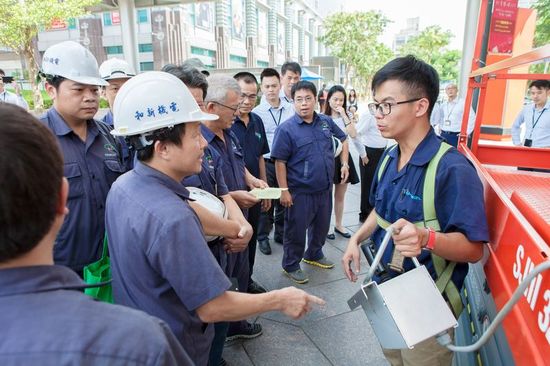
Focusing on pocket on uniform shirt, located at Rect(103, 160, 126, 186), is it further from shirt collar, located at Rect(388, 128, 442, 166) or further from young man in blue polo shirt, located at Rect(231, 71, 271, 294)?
shirt collar, located at Rect(388, 128, 442, 166)

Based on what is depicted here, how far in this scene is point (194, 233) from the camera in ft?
3.93

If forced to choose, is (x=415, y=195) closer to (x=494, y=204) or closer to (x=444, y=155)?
(x=444, y=155)

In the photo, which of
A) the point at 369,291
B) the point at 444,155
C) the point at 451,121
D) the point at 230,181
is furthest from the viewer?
the point at 451,121

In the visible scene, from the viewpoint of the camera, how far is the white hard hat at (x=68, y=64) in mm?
2137

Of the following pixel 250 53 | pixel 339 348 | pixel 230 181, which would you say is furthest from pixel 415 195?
pixel 250 53

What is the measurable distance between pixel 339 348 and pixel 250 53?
4533 centimetres

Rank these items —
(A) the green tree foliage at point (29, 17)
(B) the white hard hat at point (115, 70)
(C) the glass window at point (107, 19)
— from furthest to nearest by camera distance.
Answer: (C) the glass window at point (107, 19) < (A) the green tree foliage at point (29, 17) < (B) the white hard hat at point (115, 70)

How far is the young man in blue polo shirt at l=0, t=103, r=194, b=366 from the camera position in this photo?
61cm

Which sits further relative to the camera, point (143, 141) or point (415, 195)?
point (415, 195)

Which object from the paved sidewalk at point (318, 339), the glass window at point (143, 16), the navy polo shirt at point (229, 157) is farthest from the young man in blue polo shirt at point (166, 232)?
the glass window at point (143, 16)

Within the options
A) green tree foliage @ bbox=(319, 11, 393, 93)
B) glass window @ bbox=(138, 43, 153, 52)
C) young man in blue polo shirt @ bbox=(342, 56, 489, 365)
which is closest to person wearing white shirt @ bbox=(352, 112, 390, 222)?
young man in blue polo shirt @ bbox=(342, 56, 489, 365)

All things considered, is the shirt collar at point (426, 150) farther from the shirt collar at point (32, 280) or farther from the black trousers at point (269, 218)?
the black trousers at point (269, 218)

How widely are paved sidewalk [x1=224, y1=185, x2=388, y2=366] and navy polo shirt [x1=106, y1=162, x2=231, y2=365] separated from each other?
1.37 meters

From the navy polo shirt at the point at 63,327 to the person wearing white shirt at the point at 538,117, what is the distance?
6.48 metres
